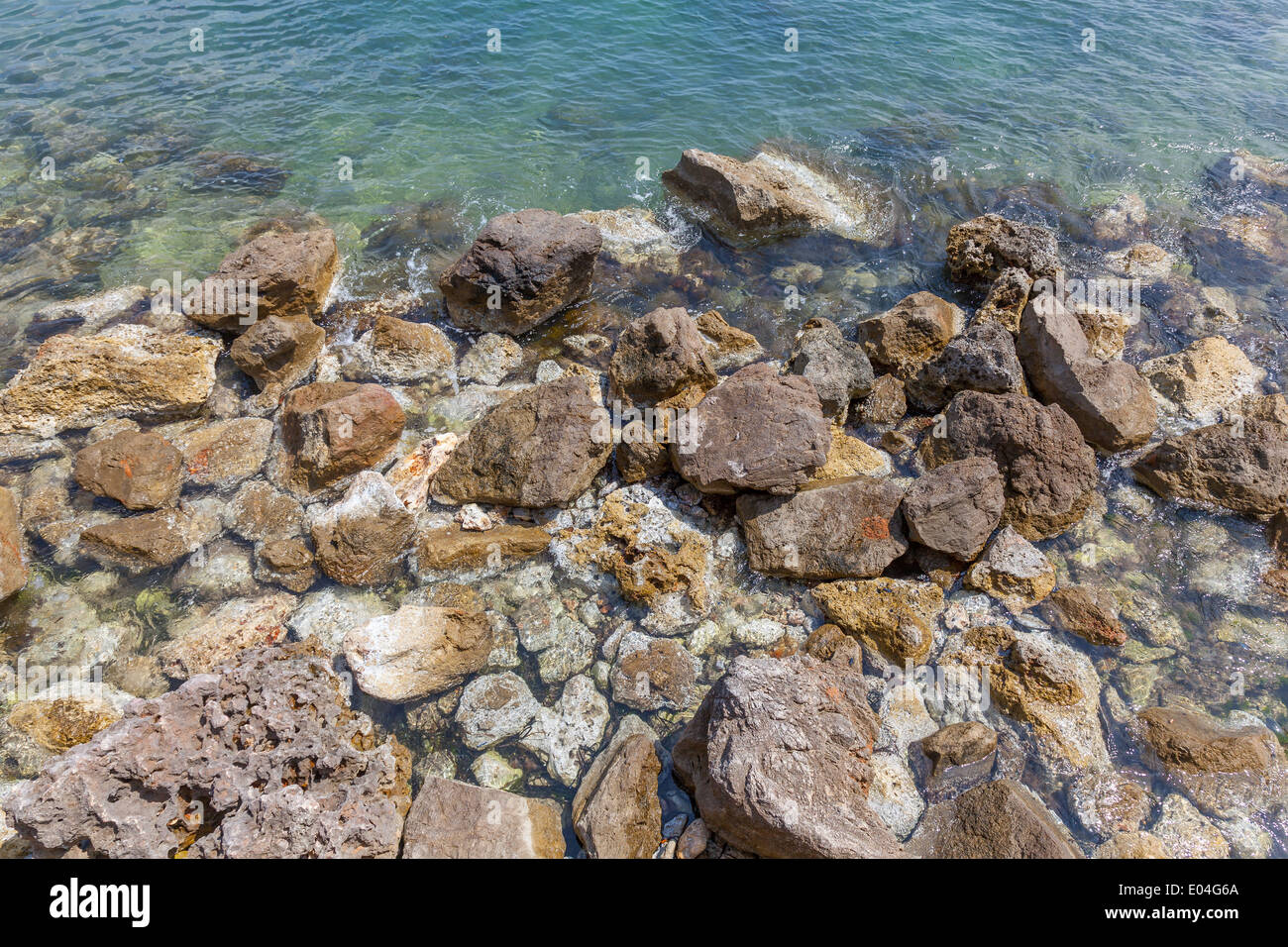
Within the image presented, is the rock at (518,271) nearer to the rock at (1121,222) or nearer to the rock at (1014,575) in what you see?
the rock at (1014,575)

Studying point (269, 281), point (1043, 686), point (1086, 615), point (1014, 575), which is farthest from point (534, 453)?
point (1086, 615)

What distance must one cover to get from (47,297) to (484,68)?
33.5ft

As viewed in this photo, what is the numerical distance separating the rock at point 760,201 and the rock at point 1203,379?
485 cm

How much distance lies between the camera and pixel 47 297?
995 cm

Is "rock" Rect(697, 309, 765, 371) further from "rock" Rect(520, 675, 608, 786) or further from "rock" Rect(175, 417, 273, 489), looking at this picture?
"rock" Rect(175, 417, 273, 489)

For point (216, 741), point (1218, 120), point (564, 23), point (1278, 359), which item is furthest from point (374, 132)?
point (1218, 120)

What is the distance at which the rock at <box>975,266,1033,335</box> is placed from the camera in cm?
897

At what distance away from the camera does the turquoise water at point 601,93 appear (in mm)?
12797

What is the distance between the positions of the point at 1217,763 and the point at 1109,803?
3.34 feet

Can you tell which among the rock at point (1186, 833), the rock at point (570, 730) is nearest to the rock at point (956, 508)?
the rock at point (1186, 833)

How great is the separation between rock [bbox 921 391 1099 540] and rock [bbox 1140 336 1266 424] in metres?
2.59

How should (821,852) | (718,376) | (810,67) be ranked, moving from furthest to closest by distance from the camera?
1. (810,67)
2. (718,376)
3. (821,852)

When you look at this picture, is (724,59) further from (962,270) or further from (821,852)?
(821,852)

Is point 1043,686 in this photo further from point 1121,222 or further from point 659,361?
point 1121,222
